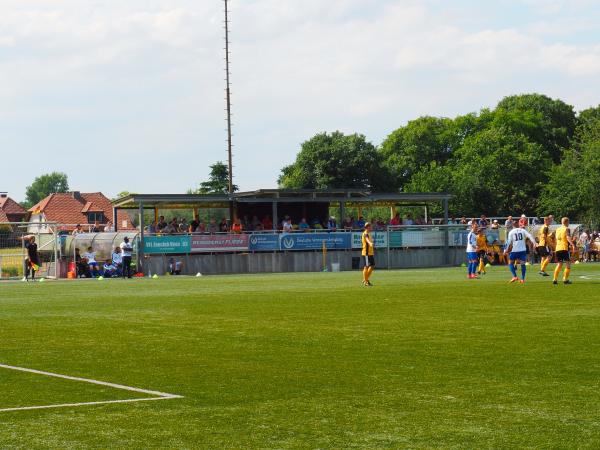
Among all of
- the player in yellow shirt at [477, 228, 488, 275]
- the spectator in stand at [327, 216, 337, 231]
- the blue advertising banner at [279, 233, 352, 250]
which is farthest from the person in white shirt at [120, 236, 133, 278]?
the player in yellow shirt at [477, 228, 488, 275]

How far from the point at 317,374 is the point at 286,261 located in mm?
39837

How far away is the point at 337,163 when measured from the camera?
101 metres

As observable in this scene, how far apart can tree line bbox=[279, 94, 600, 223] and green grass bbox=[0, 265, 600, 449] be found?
5698 centimetres

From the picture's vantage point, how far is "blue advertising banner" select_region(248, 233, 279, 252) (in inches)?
2007

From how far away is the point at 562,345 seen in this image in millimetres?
13391

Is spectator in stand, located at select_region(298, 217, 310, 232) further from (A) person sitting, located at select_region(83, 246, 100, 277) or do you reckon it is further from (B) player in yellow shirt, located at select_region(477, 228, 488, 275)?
(B) player in yellow shirt, located at select_region(477, 228, 488, 275)

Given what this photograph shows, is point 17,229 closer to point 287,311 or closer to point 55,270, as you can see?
point 55,270

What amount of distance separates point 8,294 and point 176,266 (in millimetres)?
18657

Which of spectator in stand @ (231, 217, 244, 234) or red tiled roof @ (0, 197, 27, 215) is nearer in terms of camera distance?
spectator in stand @ (231, 217, 244, 234)

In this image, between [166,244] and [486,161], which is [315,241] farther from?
[486,161]

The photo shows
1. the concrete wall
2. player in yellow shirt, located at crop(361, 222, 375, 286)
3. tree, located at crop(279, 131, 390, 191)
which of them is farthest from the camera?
tree, located at crop(279, 131, 390, 191)

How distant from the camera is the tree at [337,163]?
100m

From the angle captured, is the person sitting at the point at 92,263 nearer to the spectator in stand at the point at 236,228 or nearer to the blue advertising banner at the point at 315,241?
the spectator in stand at the point at 236,228

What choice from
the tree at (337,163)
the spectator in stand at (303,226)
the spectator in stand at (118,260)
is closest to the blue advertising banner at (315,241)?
the spectator in stand at (303,226)
